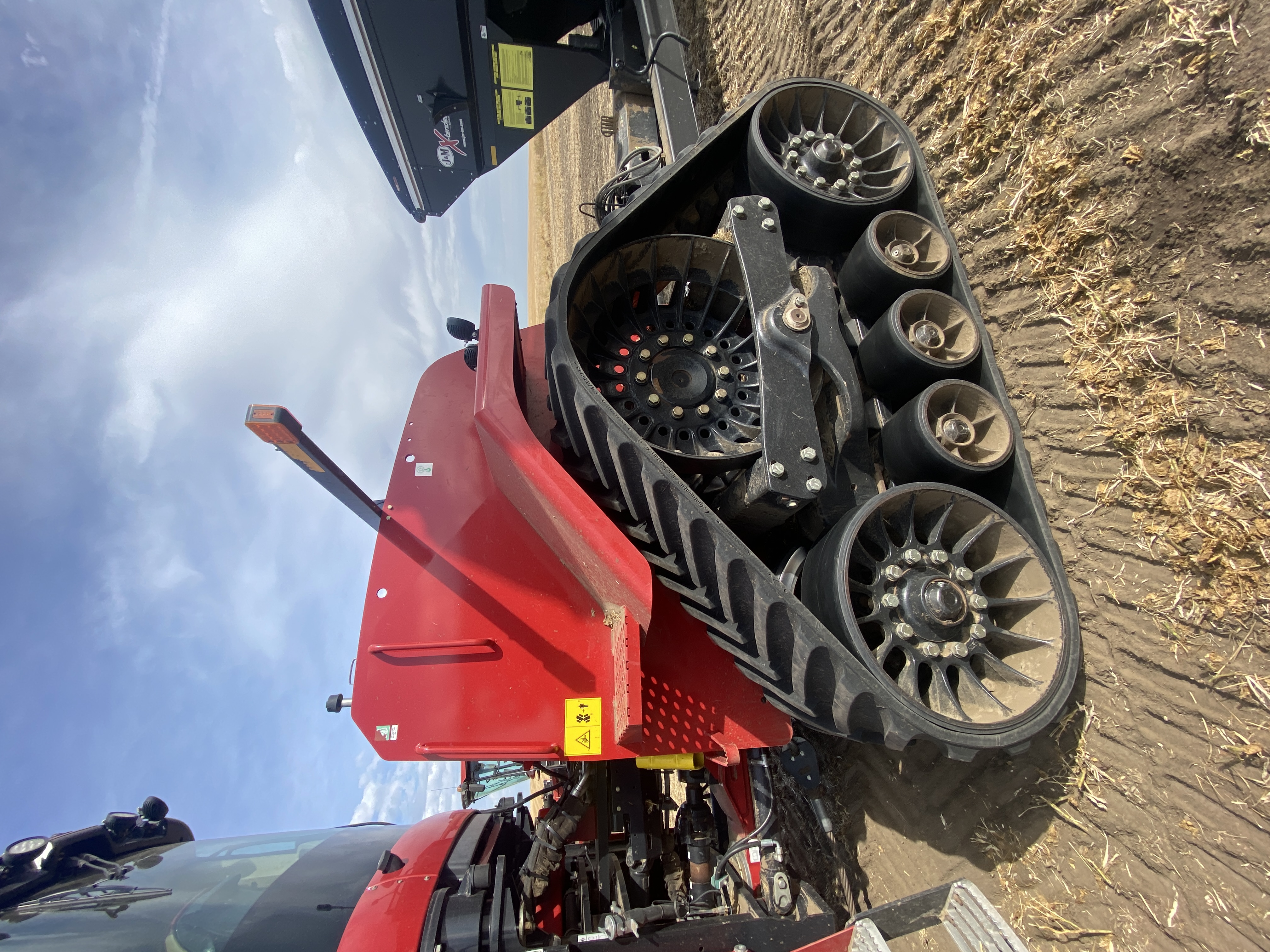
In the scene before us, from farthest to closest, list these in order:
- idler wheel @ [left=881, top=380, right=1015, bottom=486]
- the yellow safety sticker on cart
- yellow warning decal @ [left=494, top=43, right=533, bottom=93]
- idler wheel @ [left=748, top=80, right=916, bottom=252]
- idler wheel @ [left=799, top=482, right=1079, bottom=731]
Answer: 1. the yellow safety sticker on cart
2. yellow warning decal @ [left=494, top=43, right=533, bottom=93]
3. idler wheel @ [left=748, top=80, right=916, bottom=252]
4. idler wheel @ [left=881, top=380, right=1015, bottom=486]
5. idler wheel @ [left=799, top=482, right=1079, bottom=731]

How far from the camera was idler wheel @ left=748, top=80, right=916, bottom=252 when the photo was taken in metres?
2.66

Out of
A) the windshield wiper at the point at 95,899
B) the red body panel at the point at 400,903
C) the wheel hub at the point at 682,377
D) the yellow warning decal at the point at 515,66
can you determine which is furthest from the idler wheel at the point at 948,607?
the yellow warning decal at the point at 515,66

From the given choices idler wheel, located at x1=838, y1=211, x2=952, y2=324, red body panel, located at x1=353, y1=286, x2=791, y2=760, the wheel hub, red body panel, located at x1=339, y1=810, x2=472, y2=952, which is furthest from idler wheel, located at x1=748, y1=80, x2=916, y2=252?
red body panel, located at x1=339, y1=810, x2=472, y2=952

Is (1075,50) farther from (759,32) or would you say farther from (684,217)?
(759,32)

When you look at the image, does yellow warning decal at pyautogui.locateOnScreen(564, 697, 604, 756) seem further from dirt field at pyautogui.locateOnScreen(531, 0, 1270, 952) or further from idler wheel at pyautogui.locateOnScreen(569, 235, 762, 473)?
dirt field at pyautogui.locateOnScreen(531, 0, 1270, 952)

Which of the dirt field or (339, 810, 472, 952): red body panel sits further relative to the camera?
(339, 810, 472, 952): red body panel

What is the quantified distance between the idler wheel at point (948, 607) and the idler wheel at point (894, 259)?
3.17 feet

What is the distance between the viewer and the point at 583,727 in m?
2.38

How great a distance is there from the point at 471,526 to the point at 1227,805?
2830mm

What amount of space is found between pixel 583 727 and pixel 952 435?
6.13ft

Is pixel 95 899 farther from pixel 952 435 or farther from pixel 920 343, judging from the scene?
pixel 920 343

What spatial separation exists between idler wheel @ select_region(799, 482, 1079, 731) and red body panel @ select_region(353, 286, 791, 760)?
0.68 meters

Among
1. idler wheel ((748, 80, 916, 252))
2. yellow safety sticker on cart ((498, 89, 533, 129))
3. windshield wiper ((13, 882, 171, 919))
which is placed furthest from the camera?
yellow safety sticker on cart ((498, 89, 533, 129))

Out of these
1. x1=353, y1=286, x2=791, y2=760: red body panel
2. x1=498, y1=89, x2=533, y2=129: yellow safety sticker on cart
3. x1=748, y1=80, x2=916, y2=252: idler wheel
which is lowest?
x1=353, y1=286, x2=791, y2=760: red body panel
